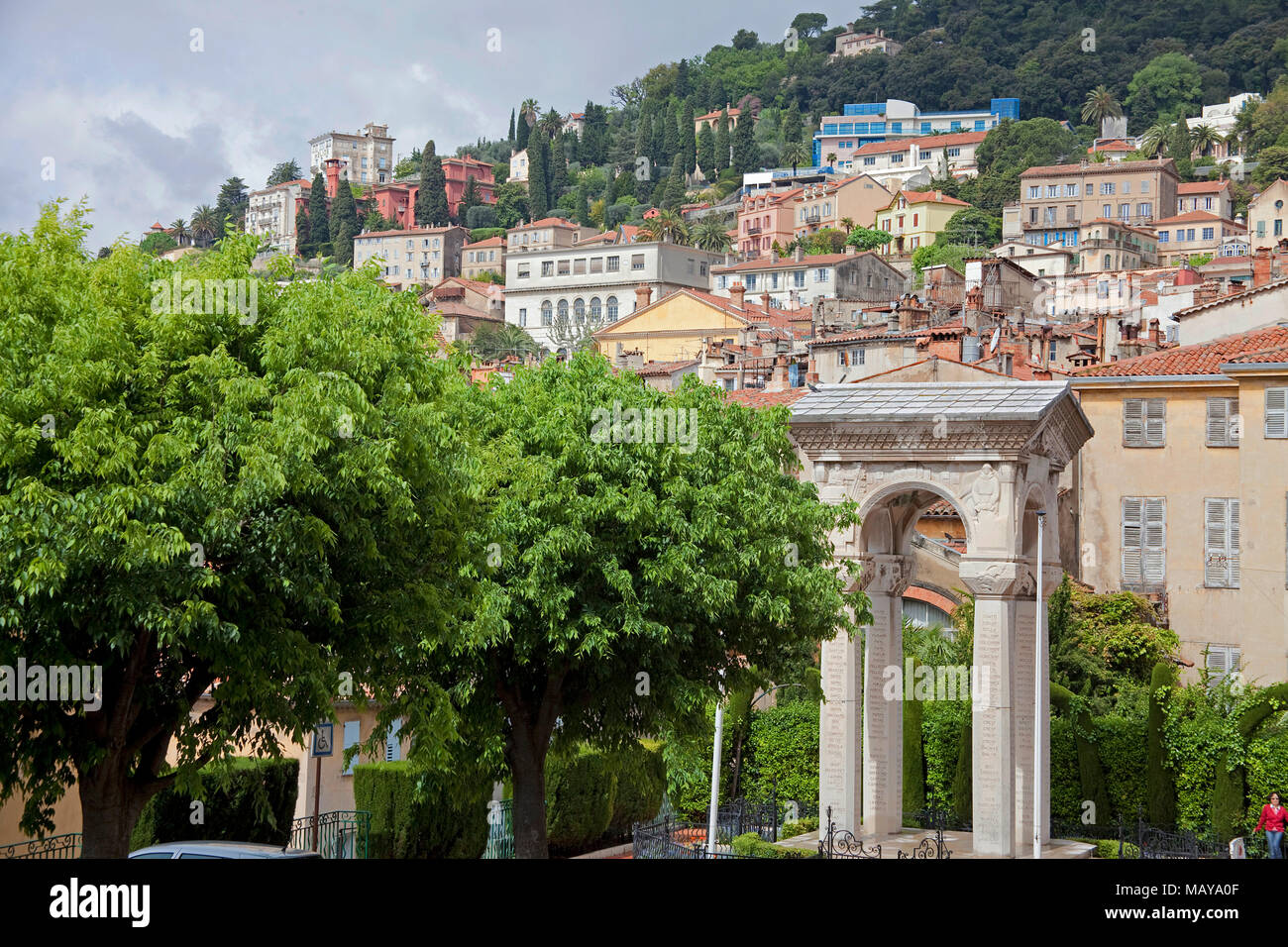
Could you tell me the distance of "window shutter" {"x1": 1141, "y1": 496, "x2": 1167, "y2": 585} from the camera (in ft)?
133

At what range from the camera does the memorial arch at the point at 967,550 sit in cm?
2445

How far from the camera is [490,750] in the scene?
23250mm

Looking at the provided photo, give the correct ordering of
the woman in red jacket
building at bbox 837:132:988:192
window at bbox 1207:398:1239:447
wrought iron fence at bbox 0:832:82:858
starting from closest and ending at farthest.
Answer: wrought iron fence at bbox 0:832:82:858 → the woman in red jacket → window at bbox 1207:398:1239:447 → building at bbox 837:132:988:192

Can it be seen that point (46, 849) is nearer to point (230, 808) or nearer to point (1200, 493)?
point (230, 808)

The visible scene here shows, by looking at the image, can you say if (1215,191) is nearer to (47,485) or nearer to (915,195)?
(915,195)

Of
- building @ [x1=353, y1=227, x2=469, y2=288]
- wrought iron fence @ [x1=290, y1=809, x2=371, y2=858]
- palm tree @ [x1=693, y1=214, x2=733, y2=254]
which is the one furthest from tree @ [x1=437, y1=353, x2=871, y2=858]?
building @ [x1=353, y1=227, x2=469, y2=288]

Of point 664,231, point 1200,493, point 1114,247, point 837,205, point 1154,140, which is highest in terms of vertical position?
point 1154,140

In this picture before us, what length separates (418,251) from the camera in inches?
7185

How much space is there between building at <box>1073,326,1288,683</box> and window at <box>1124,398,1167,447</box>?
27mm

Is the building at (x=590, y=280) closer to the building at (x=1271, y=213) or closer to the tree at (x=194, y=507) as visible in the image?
the building at (x=1271, y=213)

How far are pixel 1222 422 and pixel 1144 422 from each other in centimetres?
210

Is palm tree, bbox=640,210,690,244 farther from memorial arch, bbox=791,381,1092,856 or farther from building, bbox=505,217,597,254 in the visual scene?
memorial arch, bbox=791,381,1092,856

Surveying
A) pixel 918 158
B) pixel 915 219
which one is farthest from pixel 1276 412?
pixel 918 158
